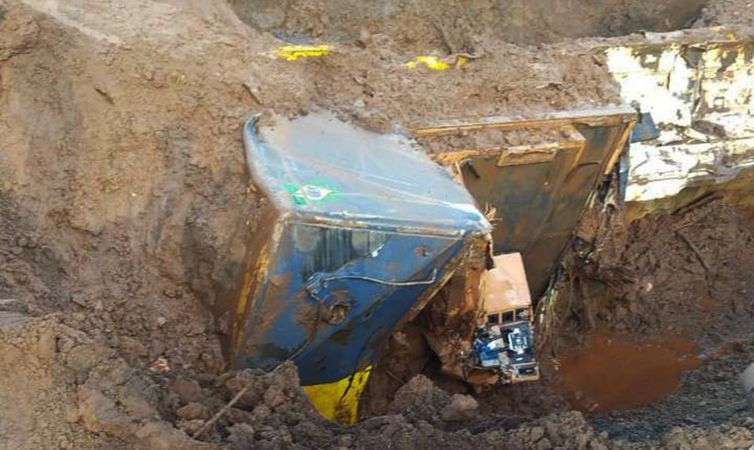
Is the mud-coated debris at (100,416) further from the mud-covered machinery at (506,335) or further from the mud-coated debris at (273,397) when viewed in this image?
the mud-covered machinery at (506,335)

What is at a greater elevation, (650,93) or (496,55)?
(496,55)

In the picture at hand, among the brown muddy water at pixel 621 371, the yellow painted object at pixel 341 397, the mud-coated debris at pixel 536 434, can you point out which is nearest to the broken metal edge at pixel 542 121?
the yellow painted object at pixel 341 397

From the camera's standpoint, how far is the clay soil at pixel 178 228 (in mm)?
3764

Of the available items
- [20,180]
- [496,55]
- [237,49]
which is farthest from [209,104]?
[496,55]

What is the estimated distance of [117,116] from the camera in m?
4.91

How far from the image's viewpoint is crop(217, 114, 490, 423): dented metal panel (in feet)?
14.4

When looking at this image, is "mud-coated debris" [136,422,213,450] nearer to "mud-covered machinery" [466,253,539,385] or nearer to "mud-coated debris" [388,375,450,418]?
"mud-coated debris" [388,375,450,418]

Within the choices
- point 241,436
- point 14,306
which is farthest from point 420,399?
point 14,306

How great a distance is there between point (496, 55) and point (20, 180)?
3.16 metres

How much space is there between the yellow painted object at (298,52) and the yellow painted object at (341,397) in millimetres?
2028

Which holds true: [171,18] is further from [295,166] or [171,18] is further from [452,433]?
[452,433]

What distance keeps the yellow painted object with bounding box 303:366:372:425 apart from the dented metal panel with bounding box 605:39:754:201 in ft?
8.30

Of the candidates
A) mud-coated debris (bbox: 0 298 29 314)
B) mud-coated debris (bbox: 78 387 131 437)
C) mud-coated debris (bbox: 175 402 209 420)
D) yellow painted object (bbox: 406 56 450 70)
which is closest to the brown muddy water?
yellow painted object (bbox: 406 56 450 70)

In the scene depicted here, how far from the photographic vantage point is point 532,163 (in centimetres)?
554
